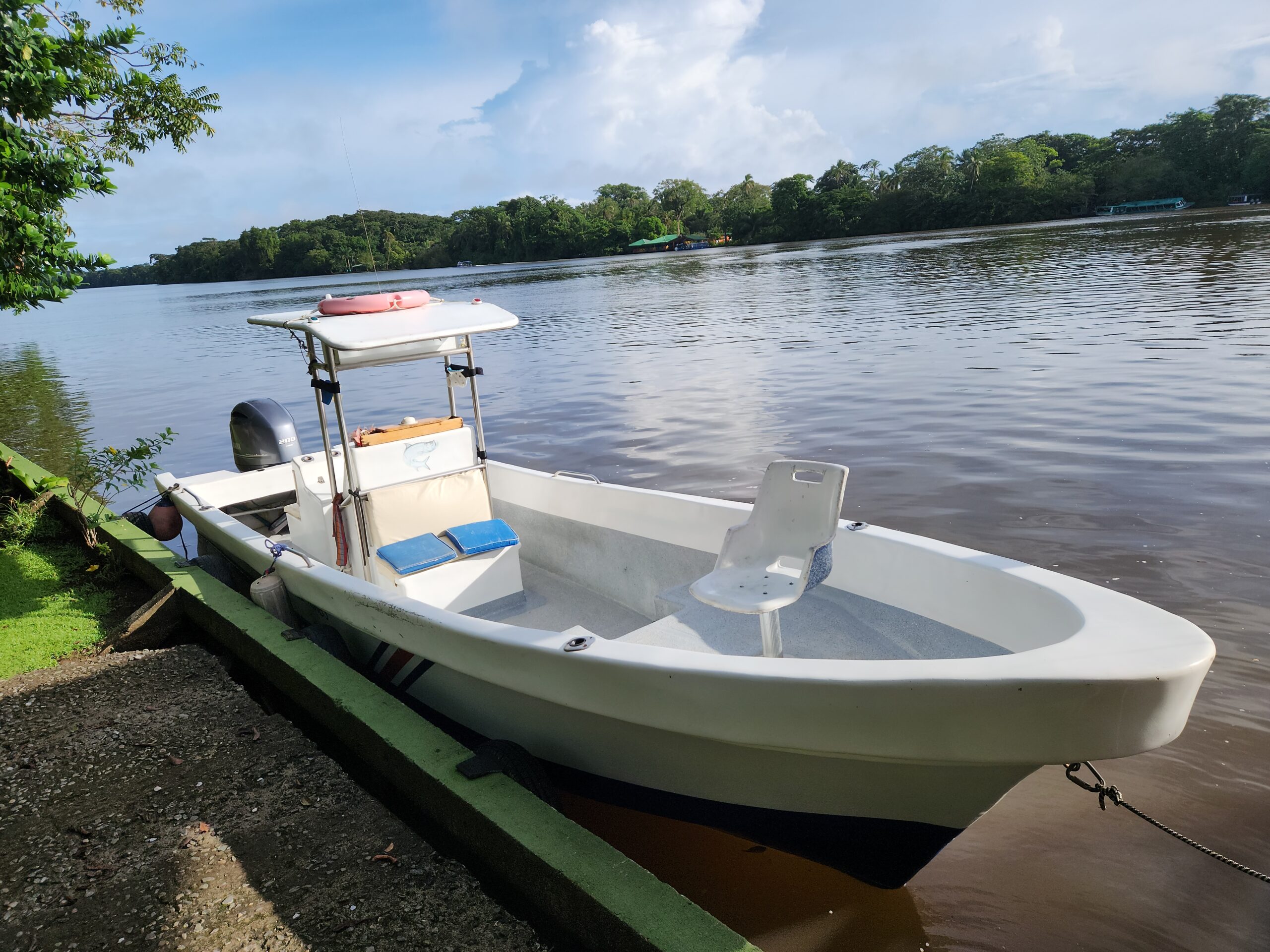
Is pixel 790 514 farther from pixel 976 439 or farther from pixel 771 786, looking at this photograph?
pixel 976 439

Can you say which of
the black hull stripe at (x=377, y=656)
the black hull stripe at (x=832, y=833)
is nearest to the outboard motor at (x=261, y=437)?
the black hull stripe at (x=377, y=656)

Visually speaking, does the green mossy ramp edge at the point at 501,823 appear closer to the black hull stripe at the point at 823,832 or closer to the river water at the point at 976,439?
the black hull stripe at the point at 823,832

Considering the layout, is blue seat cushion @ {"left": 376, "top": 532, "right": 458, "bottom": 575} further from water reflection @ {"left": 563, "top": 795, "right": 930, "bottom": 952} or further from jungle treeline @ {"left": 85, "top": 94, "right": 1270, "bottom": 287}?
jungle treeline @ {"left": 85, "top": 94, "right": 1270, "bottom": 287}

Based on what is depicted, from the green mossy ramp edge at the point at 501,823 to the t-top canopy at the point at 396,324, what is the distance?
1.47m

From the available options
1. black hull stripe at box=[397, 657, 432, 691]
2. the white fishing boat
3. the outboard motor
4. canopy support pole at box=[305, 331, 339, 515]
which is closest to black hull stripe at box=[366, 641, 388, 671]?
the white fishing boat

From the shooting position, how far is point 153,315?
4962 centimetres

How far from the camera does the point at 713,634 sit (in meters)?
3.57

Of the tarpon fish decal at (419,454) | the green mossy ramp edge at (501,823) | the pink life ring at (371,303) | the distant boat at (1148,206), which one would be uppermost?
the distant boat at (1148,206)

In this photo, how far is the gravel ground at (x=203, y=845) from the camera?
2432 millimetres

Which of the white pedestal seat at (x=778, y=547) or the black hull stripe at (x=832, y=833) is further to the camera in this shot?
the white pedestal seat at (x=778, y=547)

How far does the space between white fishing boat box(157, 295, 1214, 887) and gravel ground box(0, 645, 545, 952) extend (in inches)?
25.4

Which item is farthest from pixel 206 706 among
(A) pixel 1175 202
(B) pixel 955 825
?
(A) pixel 1175 202

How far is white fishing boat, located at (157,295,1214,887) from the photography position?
85.0 inches

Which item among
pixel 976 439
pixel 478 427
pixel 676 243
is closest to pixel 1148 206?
pixel 676 243
